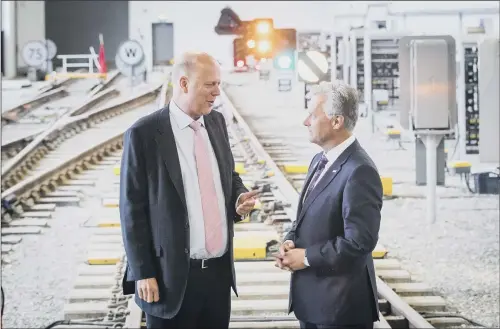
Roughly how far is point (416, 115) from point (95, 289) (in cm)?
282

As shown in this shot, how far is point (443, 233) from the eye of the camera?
5281mm

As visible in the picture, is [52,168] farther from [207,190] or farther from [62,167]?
[207,190]

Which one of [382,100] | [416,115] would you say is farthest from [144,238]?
[382,100]

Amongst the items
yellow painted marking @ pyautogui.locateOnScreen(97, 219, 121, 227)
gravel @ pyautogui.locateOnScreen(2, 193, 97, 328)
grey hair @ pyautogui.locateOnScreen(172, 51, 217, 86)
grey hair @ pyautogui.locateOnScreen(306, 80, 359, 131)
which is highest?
grey hair @ pyautogui.locateOnScreen(172, 51, 217, 86)

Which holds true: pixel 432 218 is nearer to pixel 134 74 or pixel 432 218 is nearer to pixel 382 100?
pixel 382 100

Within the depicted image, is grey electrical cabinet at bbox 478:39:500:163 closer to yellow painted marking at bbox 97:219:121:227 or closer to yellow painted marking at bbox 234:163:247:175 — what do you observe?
yellow painted marking at bbox 234:163:247:175

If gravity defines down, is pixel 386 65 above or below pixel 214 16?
below

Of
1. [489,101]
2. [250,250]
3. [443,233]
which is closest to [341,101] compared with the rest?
[250,250]

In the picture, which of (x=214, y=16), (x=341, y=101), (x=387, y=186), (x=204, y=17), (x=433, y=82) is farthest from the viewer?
(x=204, y=17)

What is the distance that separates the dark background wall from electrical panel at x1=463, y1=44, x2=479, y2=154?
20.3ft

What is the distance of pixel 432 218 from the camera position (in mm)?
5566

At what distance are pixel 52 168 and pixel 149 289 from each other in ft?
16.7

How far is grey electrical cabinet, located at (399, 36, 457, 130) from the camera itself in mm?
5453

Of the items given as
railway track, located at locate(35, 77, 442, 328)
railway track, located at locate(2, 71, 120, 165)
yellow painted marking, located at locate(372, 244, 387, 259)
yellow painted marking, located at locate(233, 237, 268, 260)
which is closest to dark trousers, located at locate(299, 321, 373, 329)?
railway track, located at locate(35, 77, 442, 328)
